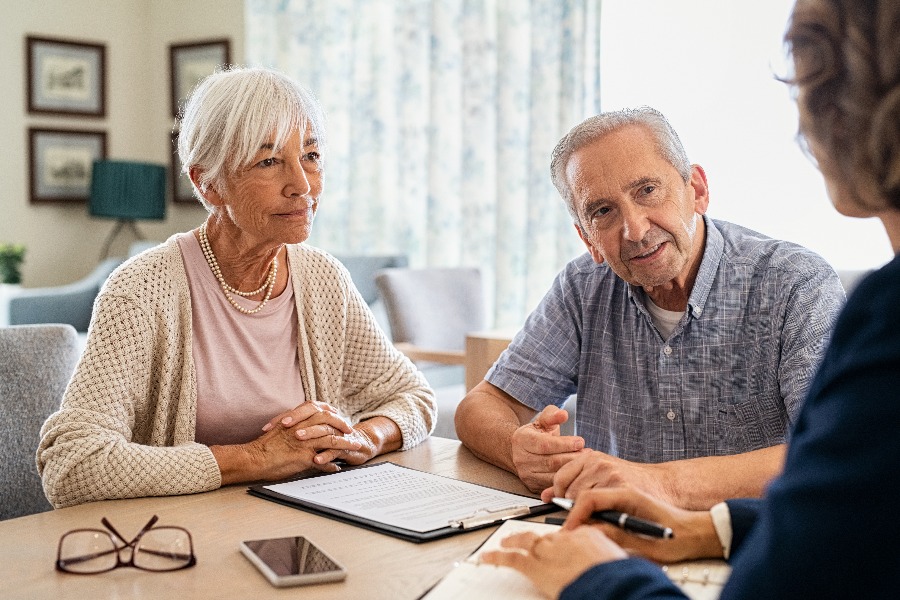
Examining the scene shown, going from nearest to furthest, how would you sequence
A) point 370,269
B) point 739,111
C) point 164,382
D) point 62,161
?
point 164,382 → point 739,111 → point 370,269 → point 62,161

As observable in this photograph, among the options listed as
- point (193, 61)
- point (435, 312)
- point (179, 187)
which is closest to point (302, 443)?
point (435, 312)

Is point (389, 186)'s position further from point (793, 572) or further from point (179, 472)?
point (793, 572)

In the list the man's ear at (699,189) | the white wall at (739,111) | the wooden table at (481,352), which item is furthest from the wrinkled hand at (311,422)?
the white wall at (739,111)

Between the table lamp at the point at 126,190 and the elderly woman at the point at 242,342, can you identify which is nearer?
the elderly woman at the point at 242,342

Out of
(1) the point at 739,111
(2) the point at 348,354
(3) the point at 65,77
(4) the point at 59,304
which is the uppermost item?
(3) the point at 65,77

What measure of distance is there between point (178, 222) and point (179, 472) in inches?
204

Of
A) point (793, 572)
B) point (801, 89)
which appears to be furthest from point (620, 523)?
point (801, 89)

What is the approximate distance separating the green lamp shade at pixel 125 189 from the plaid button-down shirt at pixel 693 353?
4.50m

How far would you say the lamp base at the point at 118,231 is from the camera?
6.12 metres

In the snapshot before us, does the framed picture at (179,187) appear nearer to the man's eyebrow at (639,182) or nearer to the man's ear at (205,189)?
the man's ear at (205,189)

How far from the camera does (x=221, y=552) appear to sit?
106 centimetres

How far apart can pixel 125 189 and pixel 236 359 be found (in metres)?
4.46

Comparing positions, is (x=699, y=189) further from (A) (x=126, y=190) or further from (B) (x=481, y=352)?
(A) (x=126, y=190)

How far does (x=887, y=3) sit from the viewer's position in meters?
0.66
